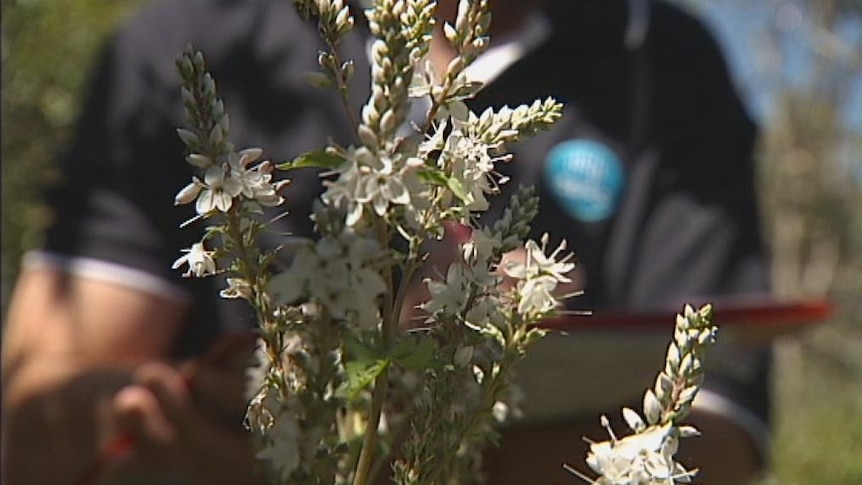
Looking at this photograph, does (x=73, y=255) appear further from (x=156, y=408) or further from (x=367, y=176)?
(x=367, y=176)

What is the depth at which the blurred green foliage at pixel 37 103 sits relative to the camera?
2156 mm

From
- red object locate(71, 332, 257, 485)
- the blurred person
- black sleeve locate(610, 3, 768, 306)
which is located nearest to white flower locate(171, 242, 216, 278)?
red object locate(71, 332, 257, 485)

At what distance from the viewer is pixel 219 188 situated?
1.66 feet

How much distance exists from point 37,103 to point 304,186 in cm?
106

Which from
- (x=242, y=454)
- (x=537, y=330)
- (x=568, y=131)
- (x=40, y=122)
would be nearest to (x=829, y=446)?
(x=568, y=131)

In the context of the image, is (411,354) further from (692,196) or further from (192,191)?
(692,196)

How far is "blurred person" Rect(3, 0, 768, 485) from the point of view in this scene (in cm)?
162

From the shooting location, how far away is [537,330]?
553 mm

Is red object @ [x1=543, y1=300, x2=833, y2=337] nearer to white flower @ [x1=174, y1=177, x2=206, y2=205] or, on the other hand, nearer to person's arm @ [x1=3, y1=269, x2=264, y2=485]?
person's arm @ [x1=3, y1=269, x2=264, y2=485]

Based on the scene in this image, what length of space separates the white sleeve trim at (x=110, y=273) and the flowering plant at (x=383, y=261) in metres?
1.19

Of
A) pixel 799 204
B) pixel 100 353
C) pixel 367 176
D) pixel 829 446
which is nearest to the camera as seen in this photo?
pixel 367 176

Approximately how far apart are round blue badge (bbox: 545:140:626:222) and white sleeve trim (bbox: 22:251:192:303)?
501 mm

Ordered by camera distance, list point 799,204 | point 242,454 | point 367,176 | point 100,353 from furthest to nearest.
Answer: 1. point 799,204
2. point 100,353
3. point 242,454
4. point 367,176

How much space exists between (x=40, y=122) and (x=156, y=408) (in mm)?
1268
